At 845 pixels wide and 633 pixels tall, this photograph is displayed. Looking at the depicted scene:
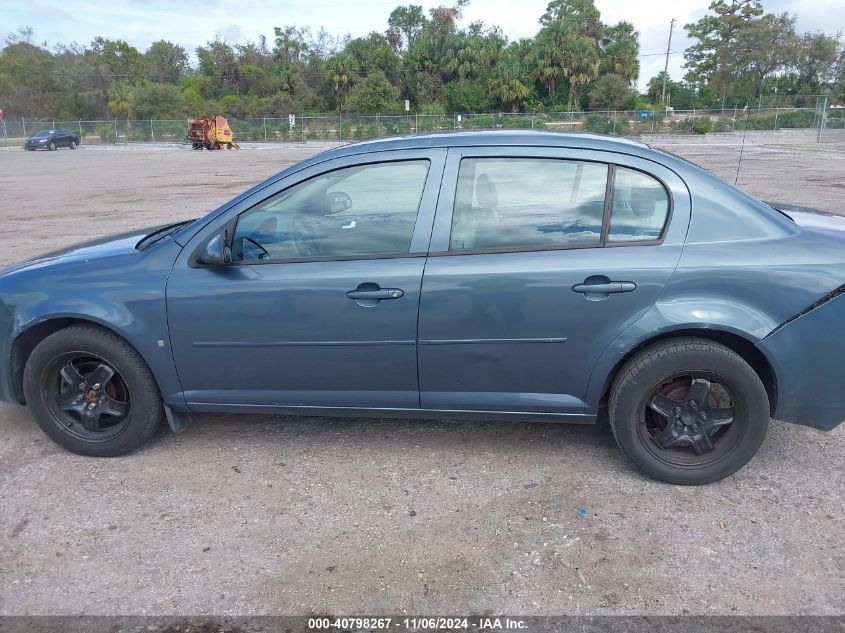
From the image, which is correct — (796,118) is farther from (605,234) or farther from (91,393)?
(91,393)

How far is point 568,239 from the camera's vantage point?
340 centimetres

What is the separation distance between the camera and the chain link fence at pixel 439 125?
4319 centimetres

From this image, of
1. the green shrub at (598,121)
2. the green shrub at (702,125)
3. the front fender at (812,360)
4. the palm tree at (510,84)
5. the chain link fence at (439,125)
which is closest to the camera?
the front fender at (812,360)

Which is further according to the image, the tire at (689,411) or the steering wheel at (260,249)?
the steering wheel at (260,249)

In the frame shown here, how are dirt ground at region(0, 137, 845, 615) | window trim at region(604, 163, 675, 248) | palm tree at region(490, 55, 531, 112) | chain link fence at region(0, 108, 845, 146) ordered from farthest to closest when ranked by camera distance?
palm tree at region(490, 55, 531, 112) < chain link fence at region(0, 108, 845, 146) < window trim at region(604, 163, 675, 248) < dirt ground at region(0, 137, 845, 615)

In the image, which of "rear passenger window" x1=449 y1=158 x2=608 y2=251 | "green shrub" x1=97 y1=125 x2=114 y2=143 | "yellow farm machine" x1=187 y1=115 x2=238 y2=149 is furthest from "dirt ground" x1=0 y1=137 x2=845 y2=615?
"green shrub" x1=97 y1=125 x2=114 y2=143

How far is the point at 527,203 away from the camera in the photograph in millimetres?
3479

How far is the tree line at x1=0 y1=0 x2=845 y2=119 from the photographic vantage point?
64.0m

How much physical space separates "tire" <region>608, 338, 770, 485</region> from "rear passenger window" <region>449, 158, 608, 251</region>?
673mm

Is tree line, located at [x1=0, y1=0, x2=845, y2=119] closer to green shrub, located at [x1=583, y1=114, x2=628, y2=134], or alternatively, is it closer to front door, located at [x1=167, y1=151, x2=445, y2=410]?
green shrub, located at [x1=583, y1=114, x2=628, y2=134]

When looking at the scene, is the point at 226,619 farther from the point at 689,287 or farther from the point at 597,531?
the point at 689,287

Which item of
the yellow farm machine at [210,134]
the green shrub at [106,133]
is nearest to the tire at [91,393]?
the yellow farm machine at [210,134]

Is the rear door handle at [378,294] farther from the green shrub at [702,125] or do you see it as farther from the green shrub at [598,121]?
the green shrub at [702,125]

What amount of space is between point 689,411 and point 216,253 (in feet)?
8.02
